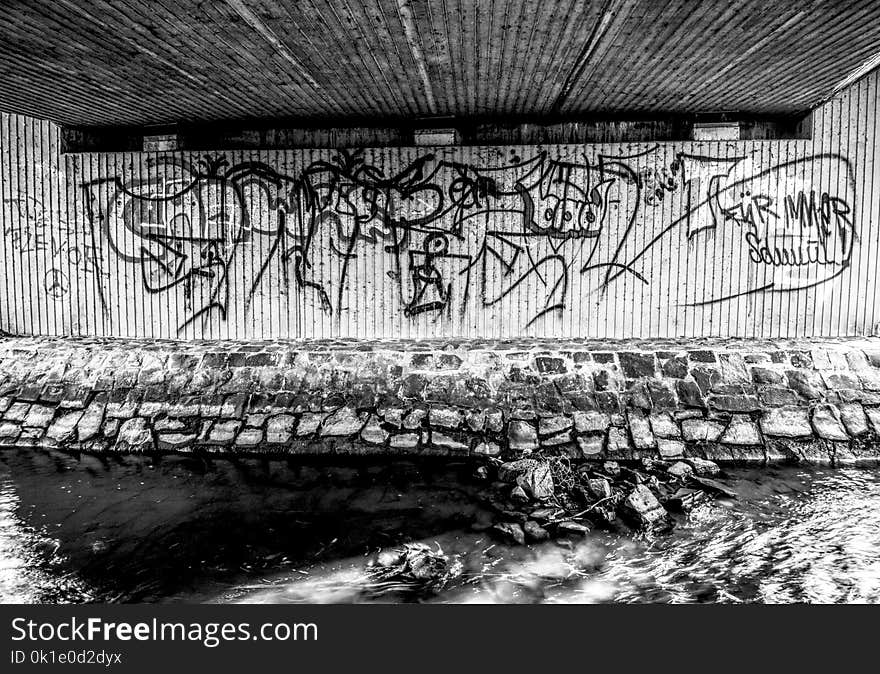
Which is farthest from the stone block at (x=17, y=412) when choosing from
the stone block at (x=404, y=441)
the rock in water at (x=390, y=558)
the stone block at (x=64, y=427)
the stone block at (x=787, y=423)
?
the stone block at (x=787, y=423)

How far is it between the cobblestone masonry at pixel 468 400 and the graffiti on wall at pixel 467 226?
0.89m

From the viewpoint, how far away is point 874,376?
6828mm

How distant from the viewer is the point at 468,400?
682 cm

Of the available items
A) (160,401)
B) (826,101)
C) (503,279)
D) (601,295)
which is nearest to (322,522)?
(160,401)

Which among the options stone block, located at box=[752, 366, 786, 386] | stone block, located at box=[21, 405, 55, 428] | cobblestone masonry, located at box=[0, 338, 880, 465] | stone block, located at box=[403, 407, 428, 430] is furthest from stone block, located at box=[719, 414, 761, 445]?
stone block, located at box=[21, 405, 55, 428]

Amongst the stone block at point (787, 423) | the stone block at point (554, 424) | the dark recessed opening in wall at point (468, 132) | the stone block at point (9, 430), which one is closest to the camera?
the stone block at point (787, 423)

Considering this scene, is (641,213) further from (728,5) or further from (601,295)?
(728,5)

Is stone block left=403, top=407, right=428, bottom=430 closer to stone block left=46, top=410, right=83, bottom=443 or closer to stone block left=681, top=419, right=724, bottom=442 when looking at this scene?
stone block left=681, top=419, right=724, bottom=442

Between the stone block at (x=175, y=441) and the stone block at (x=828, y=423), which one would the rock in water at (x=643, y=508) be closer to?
the stone block at (x=828, y=423)

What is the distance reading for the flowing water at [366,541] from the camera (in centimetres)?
395

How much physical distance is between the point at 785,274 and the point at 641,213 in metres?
2.16

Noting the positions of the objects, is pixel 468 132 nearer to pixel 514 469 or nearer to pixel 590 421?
pixel 590 421

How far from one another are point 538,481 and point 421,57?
14.4ft

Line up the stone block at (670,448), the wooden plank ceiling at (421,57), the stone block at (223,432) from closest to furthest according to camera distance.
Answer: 1. the wooden plank ceiling at (421,57)
2. the stone block at (670,448)
3. the stone block at (223,432)
